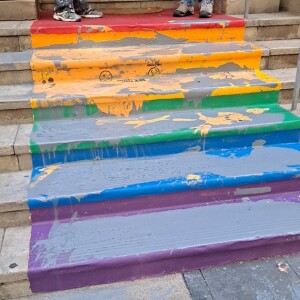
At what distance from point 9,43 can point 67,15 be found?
1.72 feet

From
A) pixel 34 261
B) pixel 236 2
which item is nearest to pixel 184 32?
pixel 236 2

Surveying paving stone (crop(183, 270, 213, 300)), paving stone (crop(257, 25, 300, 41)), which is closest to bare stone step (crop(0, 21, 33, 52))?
paving stone (crop(257, 25, 300, 41))

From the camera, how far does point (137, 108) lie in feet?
8.36

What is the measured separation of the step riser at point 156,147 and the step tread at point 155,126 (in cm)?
2

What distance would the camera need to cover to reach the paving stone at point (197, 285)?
184 cm

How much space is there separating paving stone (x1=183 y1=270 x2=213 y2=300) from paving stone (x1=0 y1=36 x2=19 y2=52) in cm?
193

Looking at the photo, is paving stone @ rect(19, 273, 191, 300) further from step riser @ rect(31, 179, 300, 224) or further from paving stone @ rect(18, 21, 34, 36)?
paving stone @ rect(18, 21, 34, 36)

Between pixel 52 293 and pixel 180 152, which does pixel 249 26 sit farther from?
pixel 52 293

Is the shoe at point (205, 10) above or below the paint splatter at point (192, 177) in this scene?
above

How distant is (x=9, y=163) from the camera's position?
7.31 ft

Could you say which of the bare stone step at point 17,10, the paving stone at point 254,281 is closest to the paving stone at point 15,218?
the paving stone at point 254,281

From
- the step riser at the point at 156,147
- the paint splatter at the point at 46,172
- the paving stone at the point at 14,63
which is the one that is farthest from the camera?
the paving stone at the point at 14,63

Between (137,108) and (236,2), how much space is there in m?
1.53

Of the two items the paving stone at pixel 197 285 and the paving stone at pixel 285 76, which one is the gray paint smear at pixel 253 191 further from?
the paving stone at pixel 285 76
